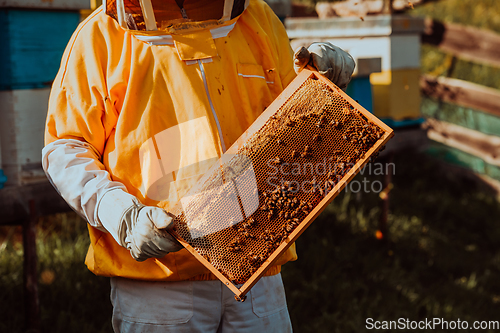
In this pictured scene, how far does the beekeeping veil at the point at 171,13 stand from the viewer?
1.61 meters

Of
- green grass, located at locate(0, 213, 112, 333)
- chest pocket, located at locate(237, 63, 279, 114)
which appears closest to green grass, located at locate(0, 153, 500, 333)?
green grass, located at locate(0, 213, 112, 333)

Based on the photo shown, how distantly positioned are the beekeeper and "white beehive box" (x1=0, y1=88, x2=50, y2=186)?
1095 millimetres

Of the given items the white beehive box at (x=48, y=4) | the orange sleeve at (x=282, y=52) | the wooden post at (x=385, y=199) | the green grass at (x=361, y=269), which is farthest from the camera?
the wooden post at (x=385, y=199)

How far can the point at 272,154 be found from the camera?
1.65m

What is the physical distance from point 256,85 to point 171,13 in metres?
0.39

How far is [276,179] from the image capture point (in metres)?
1.65

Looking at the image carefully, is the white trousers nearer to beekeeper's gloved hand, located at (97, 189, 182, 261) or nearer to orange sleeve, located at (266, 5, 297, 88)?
beekeeper's gloved hand, located at (97, 189, 182, 261)

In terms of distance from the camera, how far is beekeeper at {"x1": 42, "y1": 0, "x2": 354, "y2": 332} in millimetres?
1592

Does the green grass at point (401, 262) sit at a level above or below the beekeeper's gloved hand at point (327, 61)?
below

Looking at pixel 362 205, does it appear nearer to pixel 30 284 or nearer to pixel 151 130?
pixel 30 284

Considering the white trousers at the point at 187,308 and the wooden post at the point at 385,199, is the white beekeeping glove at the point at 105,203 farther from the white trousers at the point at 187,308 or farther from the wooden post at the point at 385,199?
the wooden post at the point at 385,199

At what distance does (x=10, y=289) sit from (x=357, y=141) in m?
2.70

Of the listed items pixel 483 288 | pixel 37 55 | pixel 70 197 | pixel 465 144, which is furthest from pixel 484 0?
pixel 70 197

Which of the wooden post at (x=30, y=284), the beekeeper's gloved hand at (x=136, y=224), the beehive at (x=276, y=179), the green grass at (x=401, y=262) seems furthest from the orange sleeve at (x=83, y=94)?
the green grass at (x=401, y=262)
